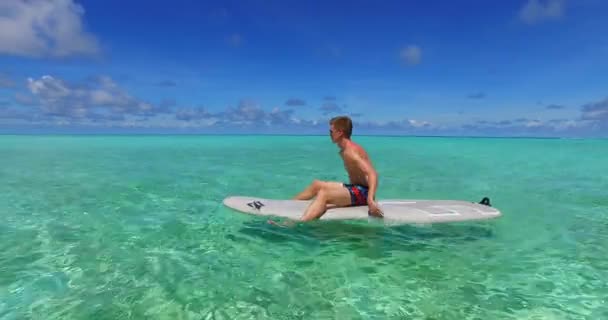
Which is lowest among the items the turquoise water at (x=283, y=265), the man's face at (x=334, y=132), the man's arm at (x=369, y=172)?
the turquoise water at (x=283, y=265)

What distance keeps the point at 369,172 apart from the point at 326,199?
93 cm

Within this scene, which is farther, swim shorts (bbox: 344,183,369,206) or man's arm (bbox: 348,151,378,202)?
swim shorts (bbox: 344,183,369,206)

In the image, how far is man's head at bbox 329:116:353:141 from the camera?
21.6 feet

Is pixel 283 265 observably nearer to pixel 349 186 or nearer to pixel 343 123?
pixel 349 186

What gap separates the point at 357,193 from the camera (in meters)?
6.85

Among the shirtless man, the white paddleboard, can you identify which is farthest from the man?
the white paddleboard

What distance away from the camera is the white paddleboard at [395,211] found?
6.66m

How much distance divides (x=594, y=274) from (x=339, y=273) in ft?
11.3

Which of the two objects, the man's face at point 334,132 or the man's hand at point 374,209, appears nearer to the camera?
the man's hand at point 374,209

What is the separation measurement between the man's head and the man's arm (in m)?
0.38

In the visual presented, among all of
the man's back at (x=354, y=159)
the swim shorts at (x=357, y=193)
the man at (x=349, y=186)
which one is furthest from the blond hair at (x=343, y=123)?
the swim shorts at (x=357, y=193)

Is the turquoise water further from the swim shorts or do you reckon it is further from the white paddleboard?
the swim shorts

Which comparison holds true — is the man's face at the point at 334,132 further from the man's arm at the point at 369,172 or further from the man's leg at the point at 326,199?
the man's leg at the point at 326,199

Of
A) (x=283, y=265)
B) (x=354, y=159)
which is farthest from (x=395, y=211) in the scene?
(x=283, y=265)
